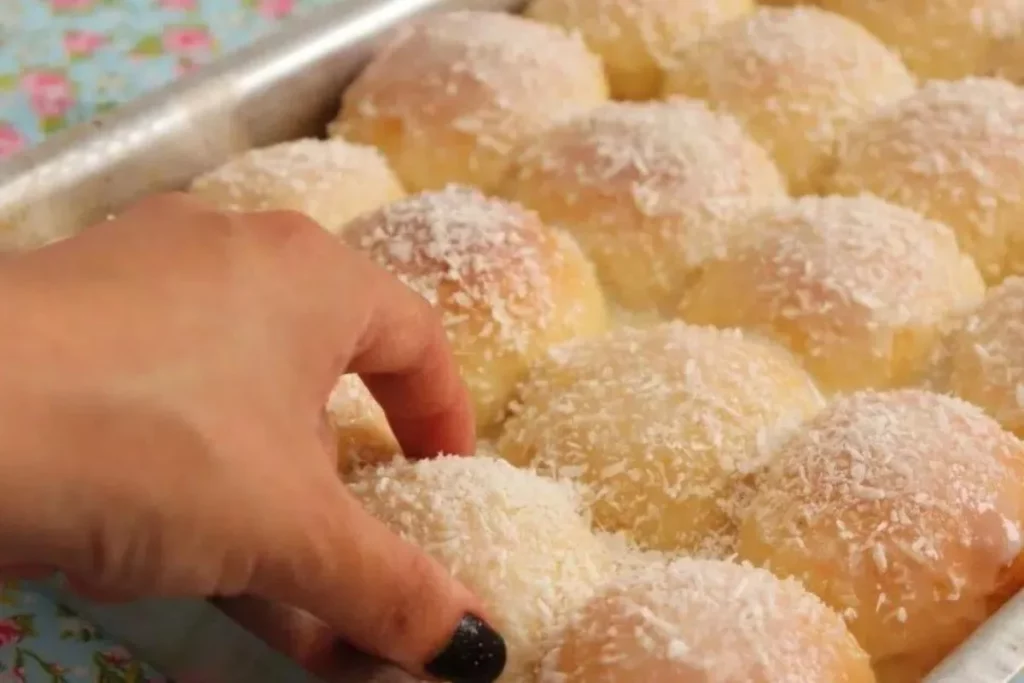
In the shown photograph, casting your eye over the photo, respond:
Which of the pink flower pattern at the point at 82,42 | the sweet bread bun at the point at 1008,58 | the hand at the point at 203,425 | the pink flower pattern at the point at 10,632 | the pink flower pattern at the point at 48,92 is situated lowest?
the pink flower pattern at the point at 10,632

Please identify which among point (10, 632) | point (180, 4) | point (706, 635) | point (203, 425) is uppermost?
point (203, 425)

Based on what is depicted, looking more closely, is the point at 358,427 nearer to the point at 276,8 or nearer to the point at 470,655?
the point at 470,655

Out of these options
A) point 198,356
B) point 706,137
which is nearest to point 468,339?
point 706,137

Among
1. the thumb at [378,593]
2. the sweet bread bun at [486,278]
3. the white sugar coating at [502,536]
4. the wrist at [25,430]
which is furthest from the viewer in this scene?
the sweet bread bun at [486,278]

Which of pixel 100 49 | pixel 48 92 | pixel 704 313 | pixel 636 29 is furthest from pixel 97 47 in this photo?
pixel 704 313

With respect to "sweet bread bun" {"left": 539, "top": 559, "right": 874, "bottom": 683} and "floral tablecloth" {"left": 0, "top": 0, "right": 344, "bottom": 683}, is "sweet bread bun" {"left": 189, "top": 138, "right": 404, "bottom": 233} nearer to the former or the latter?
"floral tablecloth" {"left": 0, "top": 0, "right": 344, "bottom": 683}

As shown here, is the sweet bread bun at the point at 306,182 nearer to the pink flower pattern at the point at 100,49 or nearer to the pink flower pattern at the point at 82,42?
the pink flower pattern at the point at 100,49

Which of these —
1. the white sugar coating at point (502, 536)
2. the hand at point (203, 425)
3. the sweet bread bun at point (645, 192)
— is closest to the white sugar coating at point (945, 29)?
the sweet bread bun at point (645, 192)
